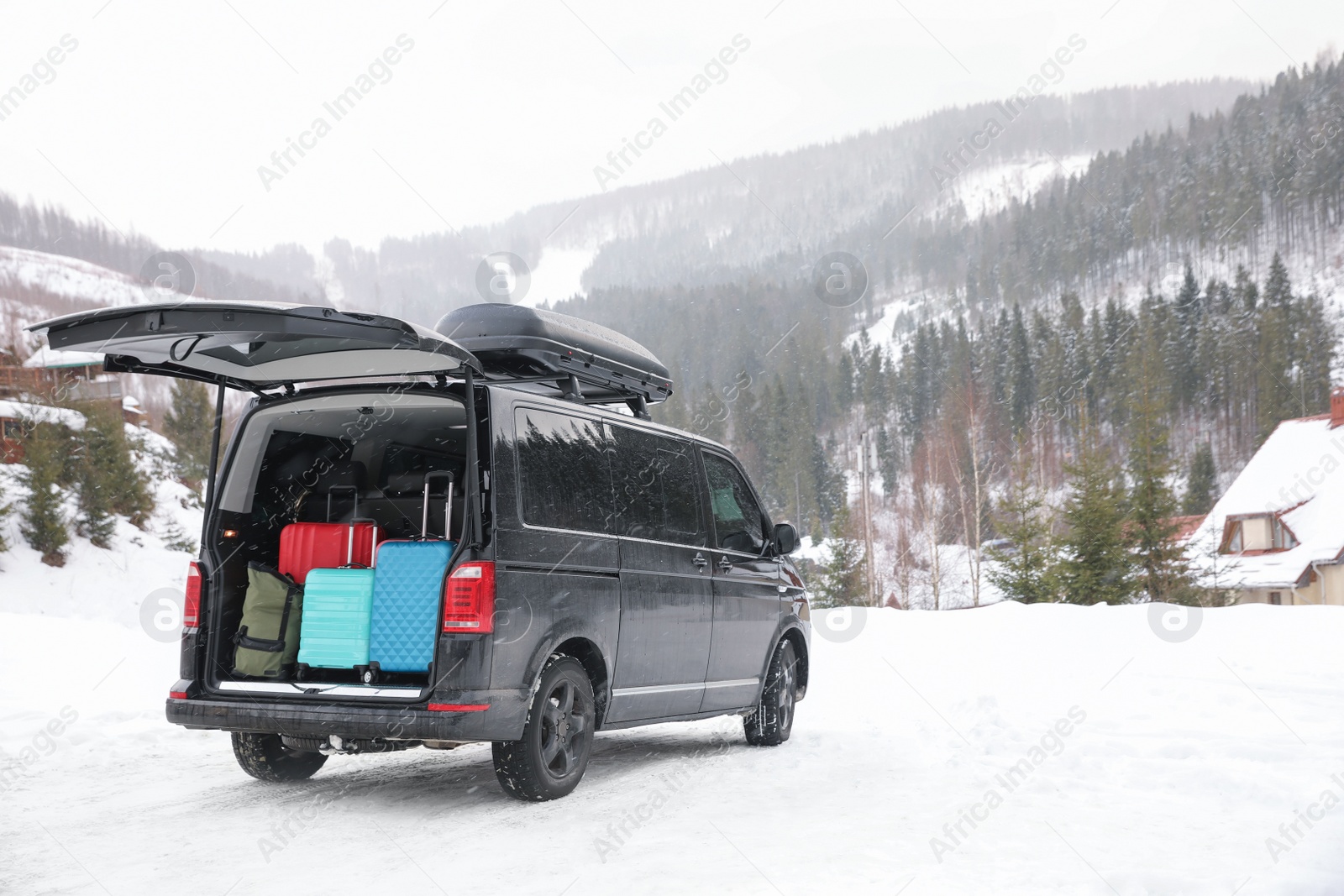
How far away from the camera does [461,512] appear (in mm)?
6414

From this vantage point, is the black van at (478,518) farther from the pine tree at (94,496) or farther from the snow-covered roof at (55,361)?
the snow-covered roof at (55,361)

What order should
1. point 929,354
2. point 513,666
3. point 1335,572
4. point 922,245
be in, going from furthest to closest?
1. point 922,245
2. point 929,354
3. point 1335,572
4. point 513,666

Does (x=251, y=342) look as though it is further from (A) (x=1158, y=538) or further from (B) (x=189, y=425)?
(B) (x=189, y=425)

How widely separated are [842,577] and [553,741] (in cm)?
3037

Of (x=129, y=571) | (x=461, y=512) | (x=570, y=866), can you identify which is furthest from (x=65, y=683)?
(x=129, y=571)

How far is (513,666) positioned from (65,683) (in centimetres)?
602

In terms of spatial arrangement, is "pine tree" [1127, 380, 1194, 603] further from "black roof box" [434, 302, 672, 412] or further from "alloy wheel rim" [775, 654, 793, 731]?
"black roof box" [434, 302, 672, 412]

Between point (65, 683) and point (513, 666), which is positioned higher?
point (513, 666)

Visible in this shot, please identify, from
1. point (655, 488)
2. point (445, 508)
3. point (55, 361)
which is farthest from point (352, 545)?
point (55, 361)

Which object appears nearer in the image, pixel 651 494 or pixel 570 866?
pixel 570 866

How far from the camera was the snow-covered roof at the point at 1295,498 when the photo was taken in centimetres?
4259

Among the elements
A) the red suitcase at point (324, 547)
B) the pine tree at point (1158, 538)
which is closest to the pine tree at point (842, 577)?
the pine tree at point (1158, 538)

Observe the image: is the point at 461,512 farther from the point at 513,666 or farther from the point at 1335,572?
the point at 1335,572

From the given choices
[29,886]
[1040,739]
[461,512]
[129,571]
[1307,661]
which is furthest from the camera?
[129,571]
